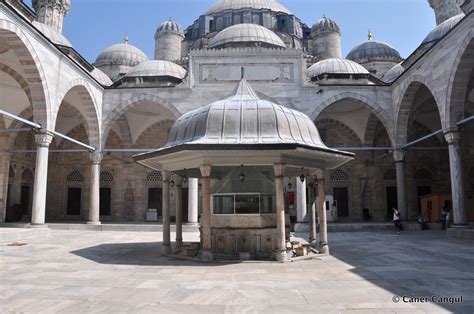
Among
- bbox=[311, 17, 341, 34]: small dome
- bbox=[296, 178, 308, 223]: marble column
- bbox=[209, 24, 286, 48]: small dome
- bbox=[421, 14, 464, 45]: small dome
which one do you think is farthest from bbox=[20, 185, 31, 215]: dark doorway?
bbox=[421, 14, 464, 45]: small dome

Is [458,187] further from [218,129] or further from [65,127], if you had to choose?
[65,127]

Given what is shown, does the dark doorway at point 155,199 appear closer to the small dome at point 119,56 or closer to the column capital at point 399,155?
the small dome at point 119,56

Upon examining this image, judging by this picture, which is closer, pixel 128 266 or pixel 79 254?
pixel 128 266

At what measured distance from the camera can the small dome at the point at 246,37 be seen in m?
20.7

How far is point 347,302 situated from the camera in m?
3.95

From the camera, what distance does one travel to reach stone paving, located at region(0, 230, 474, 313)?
385cm

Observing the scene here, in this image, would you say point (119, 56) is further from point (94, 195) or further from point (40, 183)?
point (40, 183)

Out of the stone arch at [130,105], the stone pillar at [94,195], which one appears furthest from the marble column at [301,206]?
the stone pillar at [94,195]

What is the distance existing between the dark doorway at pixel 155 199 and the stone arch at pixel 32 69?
913 centimetres

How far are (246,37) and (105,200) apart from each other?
40.3 ft

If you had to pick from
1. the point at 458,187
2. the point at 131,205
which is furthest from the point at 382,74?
the point at 131,205

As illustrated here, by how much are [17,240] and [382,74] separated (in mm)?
22349

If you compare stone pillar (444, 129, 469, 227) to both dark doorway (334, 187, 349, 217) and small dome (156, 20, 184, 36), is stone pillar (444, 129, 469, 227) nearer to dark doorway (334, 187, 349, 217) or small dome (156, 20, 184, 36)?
dark doorway (334, 187, 349, 217)

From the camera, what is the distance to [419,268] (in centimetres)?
606
